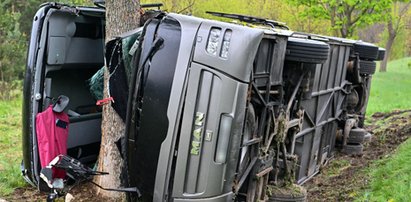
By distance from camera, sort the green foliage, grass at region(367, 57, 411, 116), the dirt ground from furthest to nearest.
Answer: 1. grass at region(367, 57, 411, 116)
2. the green foliage
3. the dirt ground

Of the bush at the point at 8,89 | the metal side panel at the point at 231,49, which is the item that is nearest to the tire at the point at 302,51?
the metal side panel at the point at 231,49

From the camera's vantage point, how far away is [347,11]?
1994 cm

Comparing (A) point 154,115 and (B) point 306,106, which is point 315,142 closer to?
(B) point 306,106

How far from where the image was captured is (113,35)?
420cm

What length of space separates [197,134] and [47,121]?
169cm

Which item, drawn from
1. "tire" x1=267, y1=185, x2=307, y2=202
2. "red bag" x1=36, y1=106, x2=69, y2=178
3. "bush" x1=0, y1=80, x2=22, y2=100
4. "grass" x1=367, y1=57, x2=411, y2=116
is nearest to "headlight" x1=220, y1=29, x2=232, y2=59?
"tire" x1=267, y1=185, x2=307, y2=202

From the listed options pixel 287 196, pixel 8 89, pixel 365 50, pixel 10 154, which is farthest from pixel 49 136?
pixel 8 89

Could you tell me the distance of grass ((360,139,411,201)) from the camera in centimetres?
459

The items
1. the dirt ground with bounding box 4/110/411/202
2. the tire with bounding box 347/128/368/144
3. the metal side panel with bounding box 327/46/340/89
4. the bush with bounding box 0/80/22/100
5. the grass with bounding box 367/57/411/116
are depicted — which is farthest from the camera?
the grass with bounding box 367/57/411/116

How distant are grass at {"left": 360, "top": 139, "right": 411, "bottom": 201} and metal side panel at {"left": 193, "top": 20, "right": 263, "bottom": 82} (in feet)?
7.23

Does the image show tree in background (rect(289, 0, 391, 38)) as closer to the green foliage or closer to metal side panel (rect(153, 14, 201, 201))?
the green foliage

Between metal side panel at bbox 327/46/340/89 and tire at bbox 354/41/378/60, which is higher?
tire at bbox 354/41/378/60

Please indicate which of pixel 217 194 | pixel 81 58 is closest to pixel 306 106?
pixel 217 194

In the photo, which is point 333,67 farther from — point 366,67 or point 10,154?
point 10,154
